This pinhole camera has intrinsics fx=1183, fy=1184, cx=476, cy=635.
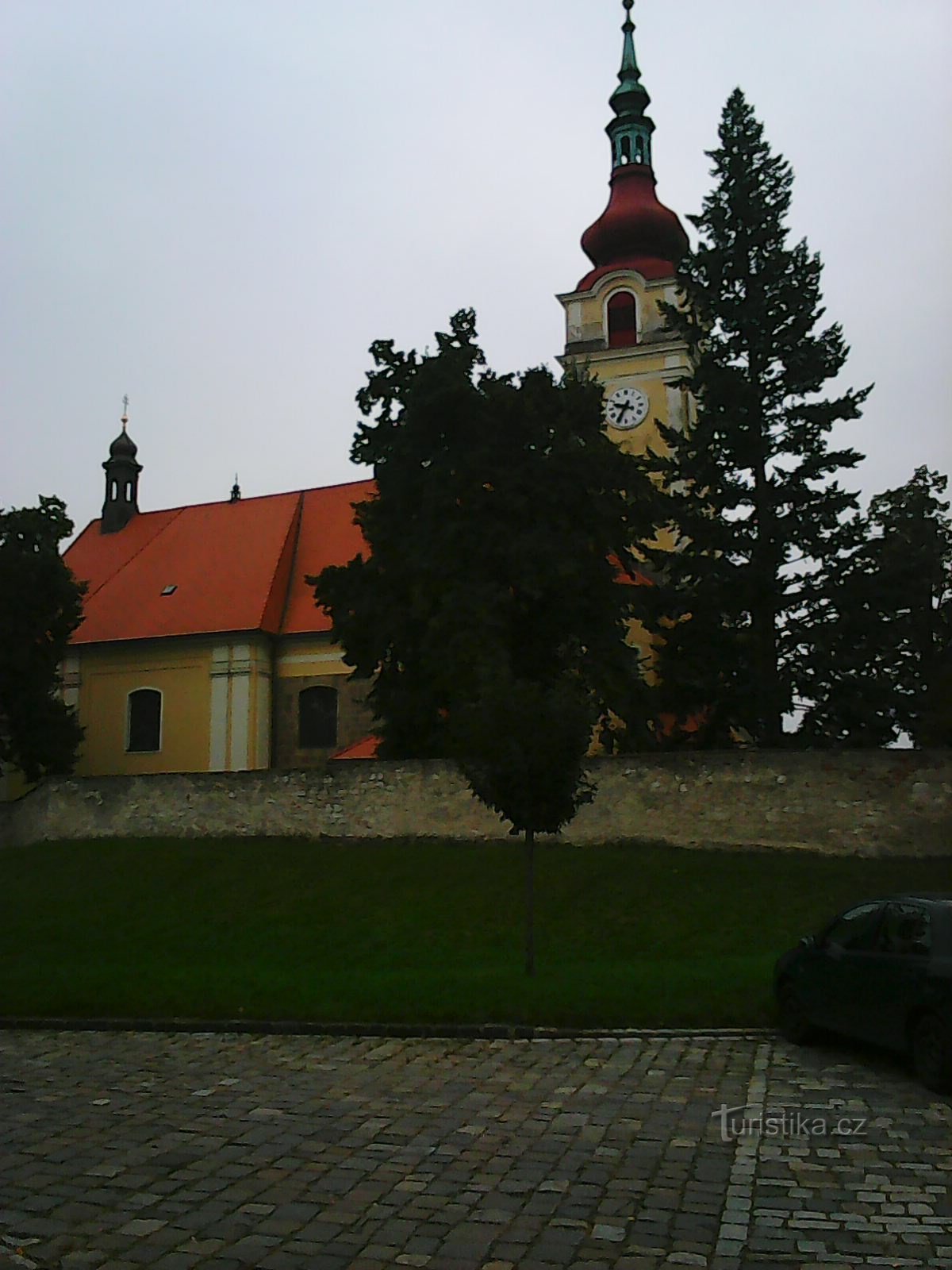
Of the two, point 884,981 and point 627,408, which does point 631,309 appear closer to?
point 627,408

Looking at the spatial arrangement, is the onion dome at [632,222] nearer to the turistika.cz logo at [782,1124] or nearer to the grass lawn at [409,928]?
the grass lawn at [409,928]

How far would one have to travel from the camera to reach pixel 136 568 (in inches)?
1674

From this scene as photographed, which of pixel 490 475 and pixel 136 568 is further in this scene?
pixel 136 568

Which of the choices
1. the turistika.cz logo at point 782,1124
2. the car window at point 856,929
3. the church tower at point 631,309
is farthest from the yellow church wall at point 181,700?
the turistika.cz logo at point 782,1124

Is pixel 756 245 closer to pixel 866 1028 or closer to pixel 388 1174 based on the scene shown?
pixel 866 1028

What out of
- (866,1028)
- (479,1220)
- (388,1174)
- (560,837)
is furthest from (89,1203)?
(560,837)

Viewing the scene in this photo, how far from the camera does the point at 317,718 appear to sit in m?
38.0

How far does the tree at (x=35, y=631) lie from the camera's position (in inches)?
1302

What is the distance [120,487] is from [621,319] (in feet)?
70.5

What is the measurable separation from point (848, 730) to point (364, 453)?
43.2 feet

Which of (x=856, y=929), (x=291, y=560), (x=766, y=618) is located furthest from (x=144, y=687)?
(x=856, y=929)

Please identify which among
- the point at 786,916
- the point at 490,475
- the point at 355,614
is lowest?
the point at 786,916

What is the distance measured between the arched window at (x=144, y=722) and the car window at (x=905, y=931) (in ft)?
106

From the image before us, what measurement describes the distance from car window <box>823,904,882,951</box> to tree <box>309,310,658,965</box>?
44.0 feet
